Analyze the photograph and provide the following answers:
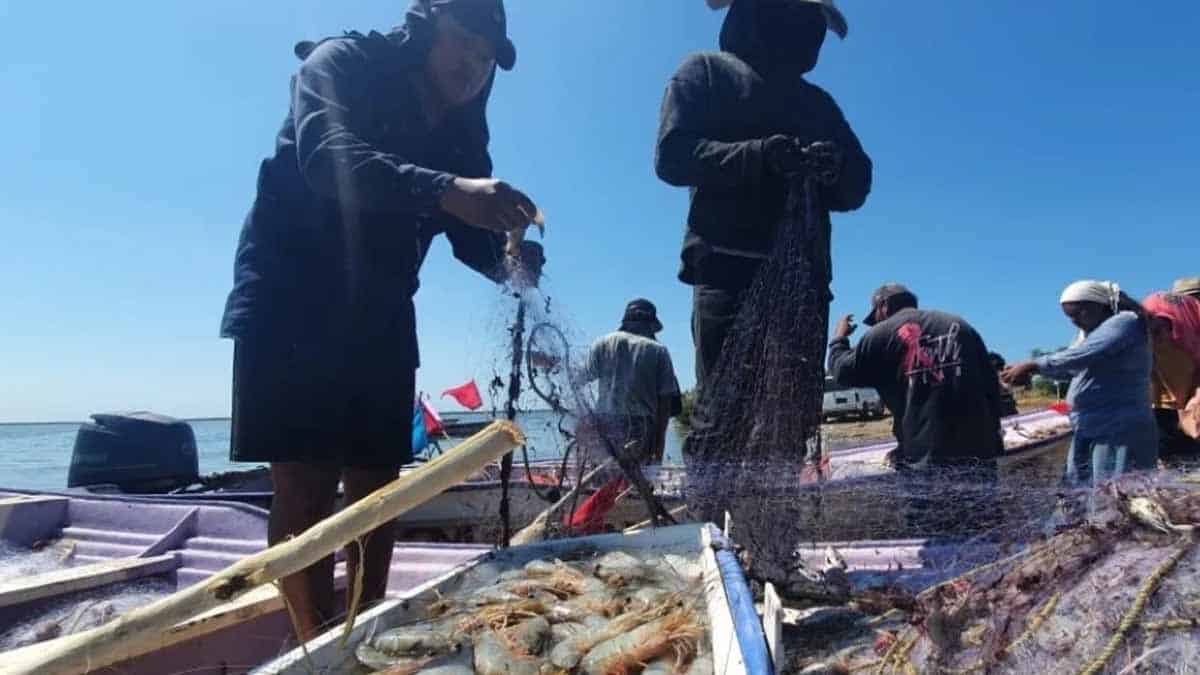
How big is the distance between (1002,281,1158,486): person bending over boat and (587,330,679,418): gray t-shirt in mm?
3223

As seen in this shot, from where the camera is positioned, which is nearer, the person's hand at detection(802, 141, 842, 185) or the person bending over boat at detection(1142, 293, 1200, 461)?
the person's hand at detection(802, 141, 842, 185)

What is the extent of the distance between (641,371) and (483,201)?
4366mm

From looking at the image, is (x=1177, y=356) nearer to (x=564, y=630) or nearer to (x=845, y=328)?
(x=845, y=328)

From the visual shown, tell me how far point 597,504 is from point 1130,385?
4294 mm

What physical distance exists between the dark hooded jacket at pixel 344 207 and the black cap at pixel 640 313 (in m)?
4.18

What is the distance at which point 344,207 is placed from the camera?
266 cm

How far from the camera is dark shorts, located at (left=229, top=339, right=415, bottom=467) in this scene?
2609 mm

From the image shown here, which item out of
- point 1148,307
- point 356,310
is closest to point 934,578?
point 356,310

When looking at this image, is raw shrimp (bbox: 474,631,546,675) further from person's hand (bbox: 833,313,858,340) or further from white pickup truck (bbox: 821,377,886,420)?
white pickup truck (bbox: 821,377,886,420)

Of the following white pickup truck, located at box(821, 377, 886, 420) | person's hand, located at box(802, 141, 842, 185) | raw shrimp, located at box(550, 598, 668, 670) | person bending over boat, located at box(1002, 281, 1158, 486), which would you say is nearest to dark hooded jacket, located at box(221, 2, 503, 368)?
raw shrimp, located at box(550, 598, 668, 670)

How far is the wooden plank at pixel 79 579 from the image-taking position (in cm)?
354

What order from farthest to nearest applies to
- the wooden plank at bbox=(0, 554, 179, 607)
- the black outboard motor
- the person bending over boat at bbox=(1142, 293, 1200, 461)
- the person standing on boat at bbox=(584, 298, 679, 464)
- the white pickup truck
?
the white pickup truck → the black outboard motor → the person bending over boat at bbox=(1142, 293, 1200, 461) → the person standing on boat at bbox=(584, 298, 679, 464) → the wooden plank at bbox=(0, 554, 179, 607)

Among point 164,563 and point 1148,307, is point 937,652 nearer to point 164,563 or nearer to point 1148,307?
point 164,563

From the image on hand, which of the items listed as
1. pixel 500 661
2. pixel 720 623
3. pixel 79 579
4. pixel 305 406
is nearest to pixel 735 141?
pixel 305 406
